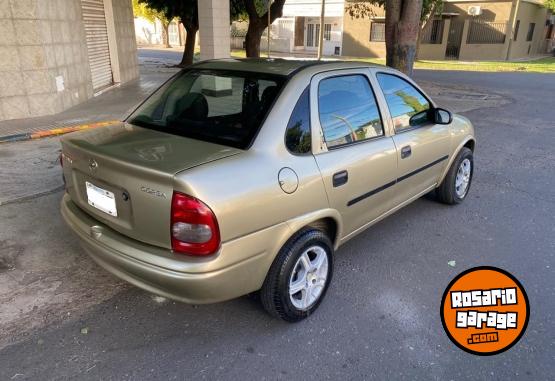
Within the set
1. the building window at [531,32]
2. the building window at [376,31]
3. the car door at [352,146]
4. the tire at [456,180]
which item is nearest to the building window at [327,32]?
the building window at [376,31]

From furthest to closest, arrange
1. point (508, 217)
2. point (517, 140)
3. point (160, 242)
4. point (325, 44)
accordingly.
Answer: point (325, 44)
point (517, 140)
point (508, 217)
point (160, 242)

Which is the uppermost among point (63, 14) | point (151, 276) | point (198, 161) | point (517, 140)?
point (63, 14)

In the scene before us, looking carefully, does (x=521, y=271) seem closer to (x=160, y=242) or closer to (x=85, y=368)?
(x=160, y=242)

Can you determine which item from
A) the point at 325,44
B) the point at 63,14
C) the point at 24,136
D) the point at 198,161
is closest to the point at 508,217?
the point at 198,161

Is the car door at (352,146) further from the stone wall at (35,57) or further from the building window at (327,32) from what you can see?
the building window at (327,32)

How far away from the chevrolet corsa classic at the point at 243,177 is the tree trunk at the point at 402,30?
5.32 metres

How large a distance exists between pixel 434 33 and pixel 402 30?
25949mm

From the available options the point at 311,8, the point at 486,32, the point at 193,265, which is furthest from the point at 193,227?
the point at 311,8

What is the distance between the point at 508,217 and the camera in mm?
4789

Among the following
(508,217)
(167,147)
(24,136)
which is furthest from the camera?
(24,136)

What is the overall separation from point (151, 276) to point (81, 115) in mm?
7632

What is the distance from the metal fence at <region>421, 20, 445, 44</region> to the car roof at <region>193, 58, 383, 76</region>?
30819 millimetres

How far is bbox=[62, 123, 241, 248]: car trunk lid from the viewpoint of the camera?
2.42 metres

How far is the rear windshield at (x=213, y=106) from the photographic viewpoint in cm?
286
